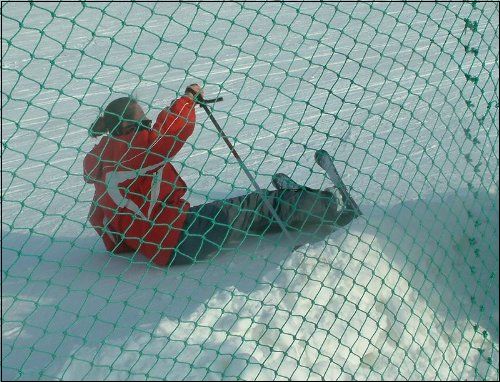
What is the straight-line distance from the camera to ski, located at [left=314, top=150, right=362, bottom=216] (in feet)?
11.0

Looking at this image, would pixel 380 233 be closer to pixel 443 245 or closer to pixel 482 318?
pixel 443 245

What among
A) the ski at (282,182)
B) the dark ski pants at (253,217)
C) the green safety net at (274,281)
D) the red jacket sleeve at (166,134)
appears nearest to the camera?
the green safety net at (274,281)

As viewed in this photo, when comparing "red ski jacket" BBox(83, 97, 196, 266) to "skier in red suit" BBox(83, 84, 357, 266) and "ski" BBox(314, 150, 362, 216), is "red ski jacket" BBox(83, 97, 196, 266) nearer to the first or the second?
"skier in red suit" BBox(83, 84, 357, 266)

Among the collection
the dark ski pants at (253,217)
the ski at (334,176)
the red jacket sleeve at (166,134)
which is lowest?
the dark ski pants at (253,217)

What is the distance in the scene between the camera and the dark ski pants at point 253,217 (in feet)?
10.9

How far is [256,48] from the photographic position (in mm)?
5344

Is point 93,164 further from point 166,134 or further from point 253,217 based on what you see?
point 253,217

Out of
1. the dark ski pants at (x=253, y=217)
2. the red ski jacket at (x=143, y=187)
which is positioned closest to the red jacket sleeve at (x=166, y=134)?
the red ski jacket at (x=143, y=187)

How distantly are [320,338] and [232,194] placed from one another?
1.12m

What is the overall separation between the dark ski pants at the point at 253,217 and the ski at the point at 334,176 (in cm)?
2

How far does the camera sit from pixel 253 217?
3.35 m

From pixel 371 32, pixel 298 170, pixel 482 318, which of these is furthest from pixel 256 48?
pixel 482 318

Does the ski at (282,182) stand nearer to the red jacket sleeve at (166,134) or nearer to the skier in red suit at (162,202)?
the skier in red suit at (162,202)

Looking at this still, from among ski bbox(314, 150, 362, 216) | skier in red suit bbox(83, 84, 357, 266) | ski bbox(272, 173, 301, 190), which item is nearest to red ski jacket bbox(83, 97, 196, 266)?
skier in red suit bbox(83, 84, 357, 266)
